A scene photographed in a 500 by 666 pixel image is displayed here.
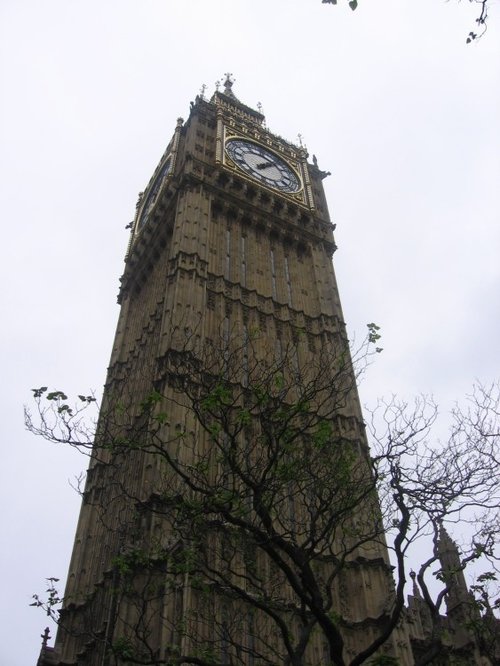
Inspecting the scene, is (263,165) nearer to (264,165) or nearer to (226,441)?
(264,165)

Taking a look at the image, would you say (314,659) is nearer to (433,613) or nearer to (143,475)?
(143,475)

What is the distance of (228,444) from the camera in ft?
54.6

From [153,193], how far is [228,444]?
96.0ft

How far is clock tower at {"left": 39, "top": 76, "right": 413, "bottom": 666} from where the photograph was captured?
10398mm

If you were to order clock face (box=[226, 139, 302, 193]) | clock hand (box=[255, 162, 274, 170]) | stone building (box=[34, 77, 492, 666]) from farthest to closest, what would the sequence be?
1. clock hand (box=[255, 162, 274, 170])
2. clock face (box=[226, 139, 302, 193])
3. stone building (box=[34, 77, 492, 666])

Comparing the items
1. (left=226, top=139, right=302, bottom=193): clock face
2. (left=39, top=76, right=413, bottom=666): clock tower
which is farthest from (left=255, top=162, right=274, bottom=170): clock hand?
(left=39, top=76, right=413, bottom=666): clock tower

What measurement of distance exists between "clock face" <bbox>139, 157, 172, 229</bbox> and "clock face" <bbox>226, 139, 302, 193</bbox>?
408 cm

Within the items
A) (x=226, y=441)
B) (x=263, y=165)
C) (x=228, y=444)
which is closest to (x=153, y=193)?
(x=263, y=165)

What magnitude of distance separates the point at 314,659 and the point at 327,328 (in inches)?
641

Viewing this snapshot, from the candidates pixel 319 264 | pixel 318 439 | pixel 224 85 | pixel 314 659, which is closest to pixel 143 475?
pixel 314 659

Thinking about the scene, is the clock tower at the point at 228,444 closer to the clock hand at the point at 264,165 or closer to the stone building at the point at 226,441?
the stone building at the point at 226,441

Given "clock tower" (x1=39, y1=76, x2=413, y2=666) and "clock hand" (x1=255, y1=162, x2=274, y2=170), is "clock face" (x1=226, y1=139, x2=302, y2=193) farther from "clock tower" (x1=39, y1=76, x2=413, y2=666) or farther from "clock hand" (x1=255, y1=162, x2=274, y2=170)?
"clock tower" (x1=39, y1=76, x2=413, y2=666)

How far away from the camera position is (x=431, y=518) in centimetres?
1080

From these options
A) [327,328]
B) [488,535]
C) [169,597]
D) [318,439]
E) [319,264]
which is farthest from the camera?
[319,264]
